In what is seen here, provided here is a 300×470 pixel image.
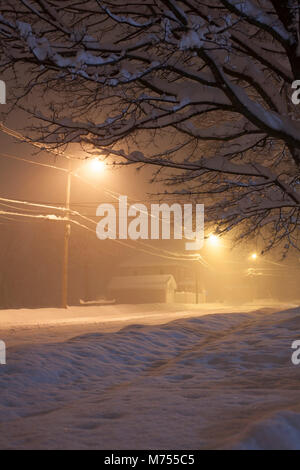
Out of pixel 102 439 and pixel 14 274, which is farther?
pixel 14 274

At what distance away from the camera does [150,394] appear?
489 centimetres

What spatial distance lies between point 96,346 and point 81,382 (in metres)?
2.07

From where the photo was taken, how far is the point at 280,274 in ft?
235

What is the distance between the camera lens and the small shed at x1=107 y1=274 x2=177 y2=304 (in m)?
51.1

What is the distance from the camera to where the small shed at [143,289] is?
5106cm

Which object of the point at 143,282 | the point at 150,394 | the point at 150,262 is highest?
the point at 150,262

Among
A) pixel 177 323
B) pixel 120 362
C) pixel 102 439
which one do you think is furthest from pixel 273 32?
pixel 177 323

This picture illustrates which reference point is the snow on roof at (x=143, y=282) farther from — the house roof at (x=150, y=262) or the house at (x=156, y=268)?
the house roof at (x=150, y=262)

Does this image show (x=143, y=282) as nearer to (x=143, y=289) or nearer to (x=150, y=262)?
(x=143, y=289)

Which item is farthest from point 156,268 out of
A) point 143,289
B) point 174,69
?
point 174,69

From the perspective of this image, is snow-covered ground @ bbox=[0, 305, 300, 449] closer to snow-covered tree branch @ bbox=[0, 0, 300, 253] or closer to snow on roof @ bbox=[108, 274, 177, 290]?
snow-covered tree branch @ bbox=[0, 0, 300, 253]

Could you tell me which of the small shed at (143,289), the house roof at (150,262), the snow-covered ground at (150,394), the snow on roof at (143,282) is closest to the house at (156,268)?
the house roof at (150,262)

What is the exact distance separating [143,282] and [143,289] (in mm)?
932
